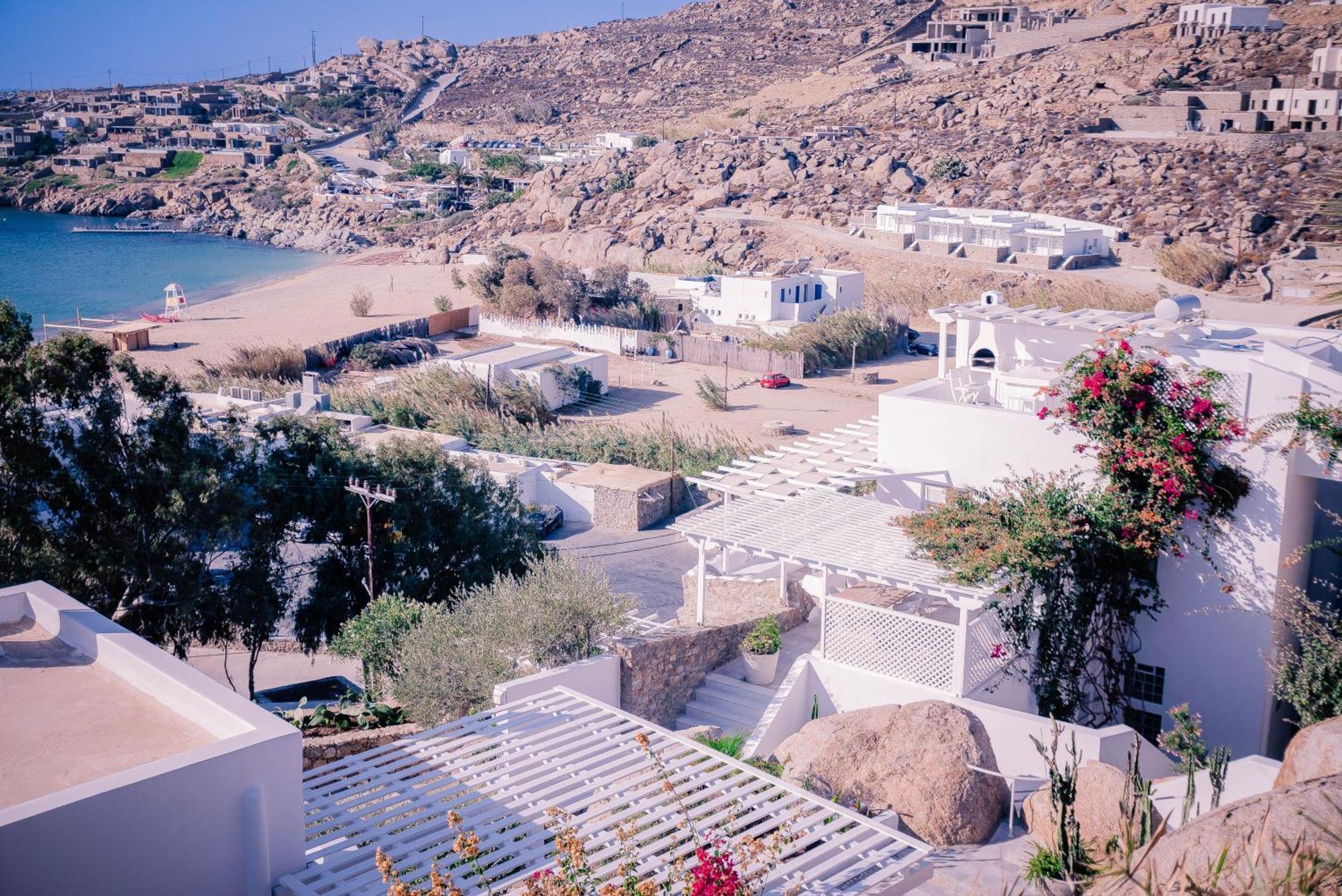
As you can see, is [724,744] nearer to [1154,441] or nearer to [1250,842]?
[1154,441]

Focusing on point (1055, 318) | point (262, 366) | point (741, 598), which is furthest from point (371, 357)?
point (1055, 318)

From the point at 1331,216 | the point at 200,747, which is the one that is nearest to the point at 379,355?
the point at 200,747

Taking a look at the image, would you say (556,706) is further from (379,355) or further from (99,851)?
(379,355)

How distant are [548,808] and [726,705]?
565cm

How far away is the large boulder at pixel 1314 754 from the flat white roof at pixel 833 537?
124 inches

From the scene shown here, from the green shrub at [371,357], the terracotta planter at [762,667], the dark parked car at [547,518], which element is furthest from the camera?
the green shrub at [371,357]

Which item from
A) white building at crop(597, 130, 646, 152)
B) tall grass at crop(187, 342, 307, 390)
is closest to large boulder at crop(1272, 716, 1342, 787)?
tall grass at crop(187, 342, 307, 390)

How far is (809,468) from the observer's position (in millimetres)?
14086

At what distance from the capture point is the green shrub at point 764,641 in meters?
11.4

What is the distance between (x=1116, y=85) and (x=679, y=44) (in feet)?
189

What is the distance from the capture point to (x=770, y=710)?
10.4 m

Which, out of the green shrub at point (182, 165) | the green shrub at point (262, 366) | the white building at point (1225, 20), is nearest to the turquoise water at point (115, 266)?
the green shrub at point (182, 165)

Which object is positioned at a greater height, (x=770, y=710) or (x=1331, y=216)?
(x=1331, y=216)

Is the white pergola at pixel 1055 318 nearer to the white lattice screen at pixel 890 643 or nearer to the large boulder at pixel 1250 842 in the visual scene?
the white lattice screen at pixel 890 643
